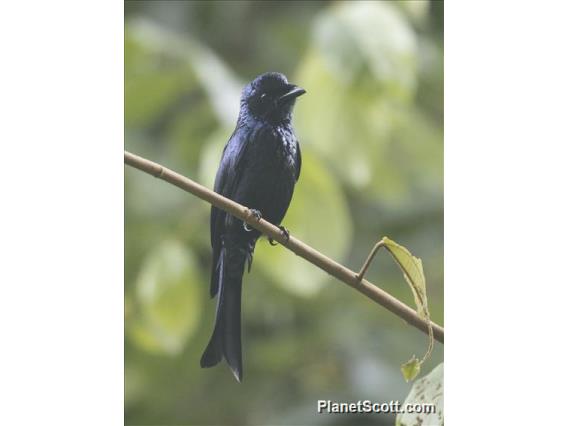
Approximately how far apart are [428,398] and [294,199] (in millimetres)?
588

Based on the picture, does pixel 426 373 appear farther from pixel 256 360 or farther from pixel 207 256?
pixel 256 360

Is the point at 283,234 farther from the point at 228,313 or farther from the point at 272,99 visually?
the point at 272,99

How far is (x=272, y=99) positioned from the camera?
2494 mm

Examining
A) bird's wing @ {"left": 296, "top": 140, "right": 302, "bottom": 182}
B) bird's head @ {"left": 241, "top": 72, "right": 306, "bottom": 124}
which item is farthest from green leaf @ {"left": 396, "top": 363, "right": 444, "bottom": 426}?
bird's head @ {"left": 241, "top": 72, "right": 306, "bottom": 124}

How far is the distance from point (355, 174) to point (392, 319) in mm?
724

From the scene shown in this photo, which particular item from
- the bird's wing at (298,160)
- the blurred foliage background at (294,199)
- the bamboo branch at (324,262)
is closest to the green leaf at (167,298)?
the blurred foliage background at (294,199)

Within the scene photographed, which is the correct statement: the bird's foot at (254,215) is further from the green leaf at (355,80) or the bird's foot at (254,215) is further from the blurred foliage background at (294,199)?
the green leaf at (355,80)

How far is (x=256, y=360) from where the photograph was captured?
3074 mm

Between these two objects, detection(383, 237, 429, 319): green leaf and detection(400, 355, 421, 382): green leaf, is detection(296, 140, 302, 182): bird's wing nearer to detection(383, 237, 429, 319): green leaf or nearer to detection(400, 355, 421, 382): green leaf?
detection(383, 237, 429, 319): green leaf

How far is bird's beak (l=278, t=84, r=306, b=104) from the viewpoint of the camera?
8.15 ft

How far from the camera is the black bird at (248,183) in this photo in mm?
2389

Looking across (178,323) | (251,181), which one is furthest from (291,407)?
(251,181)

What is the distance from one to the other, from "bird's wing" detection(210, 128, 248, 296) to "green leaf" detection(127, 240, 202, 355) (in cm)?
7

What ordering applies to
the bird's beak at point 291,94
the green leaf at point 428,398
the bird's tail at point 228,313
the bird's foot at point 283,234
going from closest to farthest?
the green leaf at point 428,398, the bird's foot at point 283,234, the bird's tail at point 228,313, the bird's beak at point 291,94
